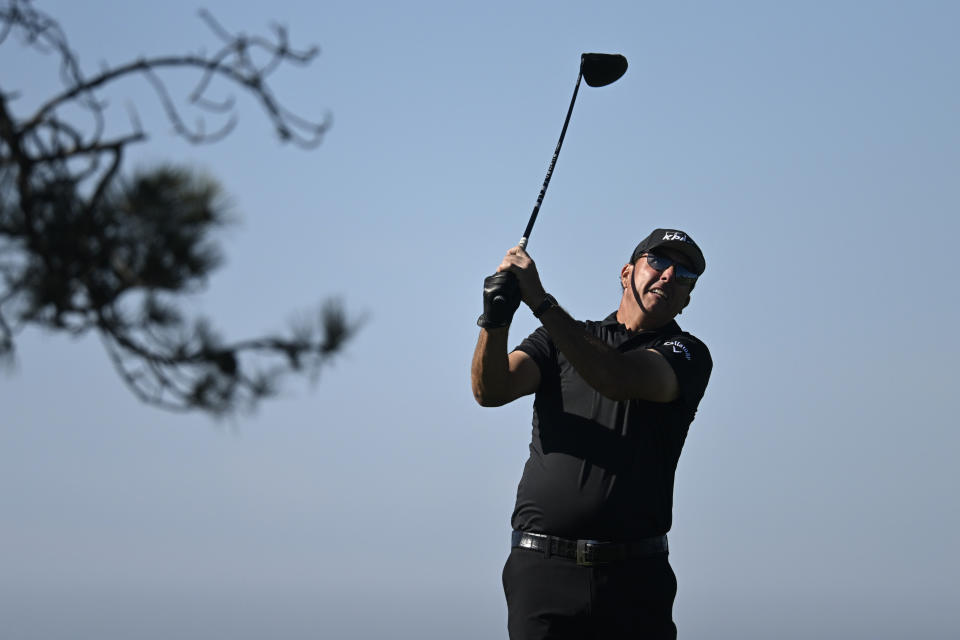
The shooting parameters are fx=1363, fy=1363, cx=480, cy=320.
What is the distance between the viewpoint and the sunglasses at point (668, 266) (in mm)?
4934

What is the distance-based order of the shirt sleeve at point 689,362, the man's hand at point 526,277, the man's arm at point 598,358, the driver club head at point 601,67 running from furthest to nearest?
the driver club head at point 601,67, the shirt sleeve at point 689,362, the man's hand at point 526,277, the man's arm at point 598,358

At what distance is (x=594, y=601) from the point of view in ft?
14.8

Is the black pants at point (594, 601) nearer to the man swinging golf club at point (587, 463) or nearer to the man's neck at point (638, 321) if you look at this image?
the man swinging golf club at point (587, 463)

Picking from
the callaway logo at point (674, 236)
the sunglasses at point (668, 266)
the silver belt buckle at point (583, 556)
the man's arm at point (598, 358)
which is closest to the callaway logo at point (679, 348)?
the man's arm at point (598, 358)

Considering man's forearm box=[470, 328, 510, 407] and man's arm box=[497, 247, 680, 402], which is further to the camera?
man's forearm box=[470, 328, 510, 407]

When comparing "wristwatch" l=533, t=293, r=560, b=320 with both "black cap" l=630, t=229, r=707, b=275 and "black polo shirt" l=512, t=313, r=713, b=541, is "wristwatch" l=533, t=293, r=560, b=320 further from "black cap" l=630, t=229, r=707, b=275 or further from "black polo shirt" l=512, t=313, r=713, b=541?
"black cap" l=630, t=229, r=707, b=275

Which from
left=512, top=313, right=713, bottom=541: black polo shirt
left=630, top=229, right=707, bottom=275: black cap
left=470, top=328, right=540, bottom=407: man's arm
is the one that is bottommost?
left=512, top=313, right=713, bottom=541: black polo shirt

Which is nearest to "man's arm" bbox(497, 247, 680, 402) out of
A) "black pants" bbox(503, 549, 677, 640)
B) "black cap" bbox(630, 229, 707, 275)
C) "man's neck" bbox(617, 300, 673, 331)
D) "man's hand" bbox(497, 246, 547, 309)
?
"man's hand" bbox(497, 246, 547, 309)

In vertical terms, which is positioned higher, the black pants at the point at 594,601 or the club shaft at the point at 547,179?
the club shaft at the point at 547,179

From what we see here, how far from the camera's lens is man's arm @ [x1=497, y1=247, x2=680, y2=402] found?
14.8 feet

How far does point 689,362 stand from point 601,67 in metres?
1.48

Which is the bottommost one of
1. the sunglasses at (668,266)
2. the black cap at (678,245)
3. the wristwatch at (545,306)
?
the wristwatch at (545,306)

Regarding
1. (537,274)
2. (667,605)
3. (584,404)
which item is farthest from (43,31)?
(667,605)

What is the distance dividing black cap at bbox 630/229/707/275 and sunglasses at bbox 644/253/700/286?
3 cm
